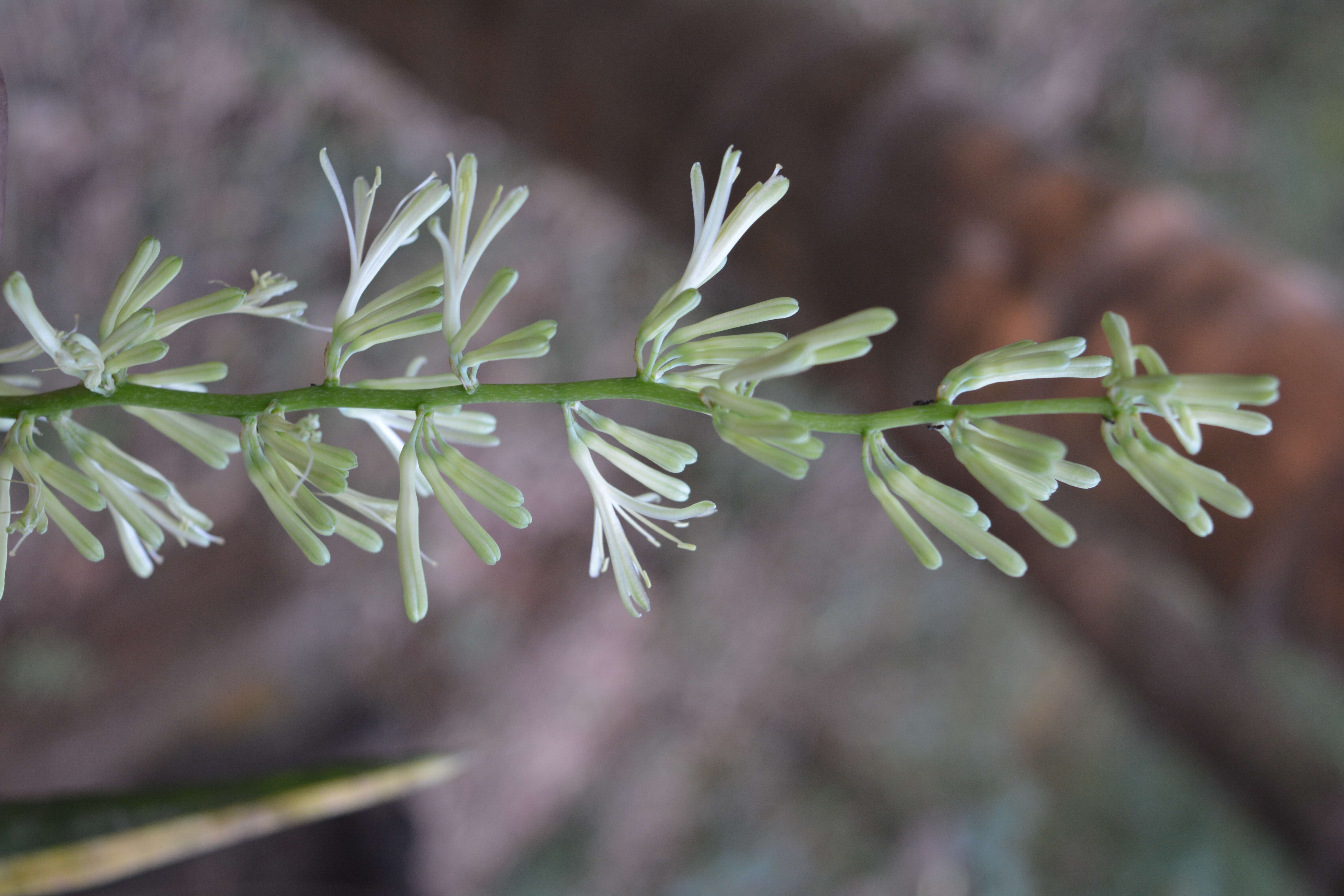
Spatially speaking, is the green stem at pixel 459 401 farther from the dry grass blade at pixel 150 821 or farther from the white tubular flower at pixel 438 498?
the dry grass blade at pixel 150 821

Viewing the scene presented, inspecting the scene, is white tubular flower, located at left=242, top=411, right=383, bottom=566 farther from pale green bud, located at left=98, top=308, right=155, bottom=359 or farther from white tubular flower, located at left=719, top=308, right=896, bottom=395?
white tubular flower, located at left=719, top=308, right=896, bottom=395

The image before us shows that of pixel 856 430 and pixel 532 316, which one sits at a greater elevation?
pixel 856 430

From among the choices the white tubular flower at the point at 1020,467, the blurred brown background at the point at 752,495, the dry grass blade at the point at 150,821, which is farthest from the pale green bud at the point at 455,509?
the blurred brown background at the point at 752,495

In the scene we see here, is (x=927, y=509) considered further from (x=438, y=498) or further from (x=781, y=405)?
(x=438, y=498)

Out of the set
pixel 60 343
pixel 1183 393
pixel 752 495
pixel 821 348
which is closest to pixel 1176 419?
pixel 1183 393

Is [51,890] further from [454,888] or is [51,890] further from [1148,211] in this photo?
[454,888]

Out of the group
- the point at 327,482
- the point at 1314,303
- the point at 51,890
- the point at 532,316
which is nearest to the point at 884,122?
the point at 1314,303
